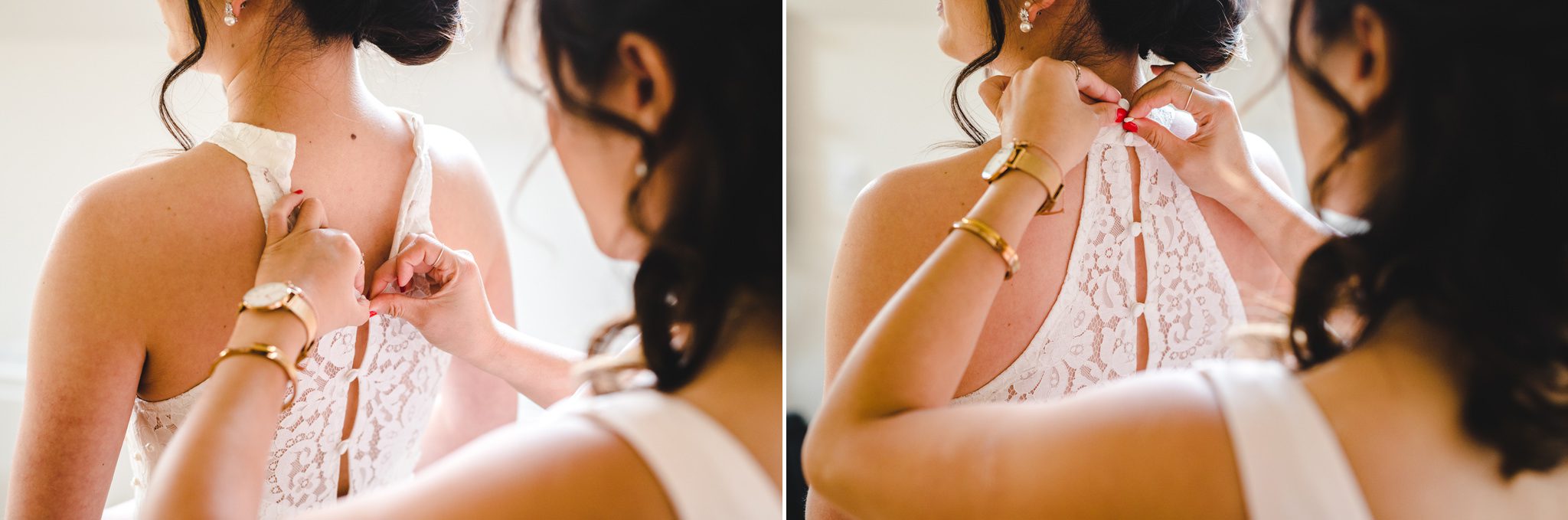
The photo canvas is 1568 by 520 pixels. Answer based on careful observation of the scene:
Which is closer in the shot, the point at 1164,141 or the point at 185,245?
the point at 185,245

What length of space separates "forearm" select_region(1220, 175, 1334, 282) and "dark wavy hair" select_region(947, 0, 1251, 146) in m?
0.16

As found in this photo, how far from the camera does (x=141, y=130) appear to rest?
43.2 inches

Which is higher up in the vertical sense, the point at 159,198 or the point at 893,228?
the point at 159,198

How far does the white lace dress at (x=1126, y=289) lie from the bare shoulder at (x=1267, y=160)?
0.08 metres

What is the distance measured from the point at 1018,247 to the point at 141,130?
40.2 inches

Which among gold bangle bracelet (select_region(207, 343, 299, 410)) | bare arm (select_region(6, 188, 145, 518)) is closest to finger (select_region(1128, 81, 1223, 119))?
gold bangle bracelet (select_region(207, 343, 299, 410))

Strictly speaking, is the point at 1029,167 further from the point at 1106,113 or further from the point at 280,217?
the point at 280,217

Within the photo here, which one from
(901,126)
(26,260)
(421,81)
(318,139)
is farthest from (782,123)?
(26,260)

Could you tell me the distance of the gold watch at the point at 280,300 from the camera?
973mm

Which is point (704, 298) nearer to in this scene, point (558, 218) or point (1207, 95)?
point (558, 218)

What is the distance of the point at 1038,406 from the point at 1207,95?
46 centimetres

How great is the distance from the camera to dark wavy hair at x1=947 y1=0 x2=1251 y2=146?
1.12m

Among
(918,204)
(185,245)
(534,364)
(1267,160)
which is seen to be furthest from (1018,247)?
(185,245)

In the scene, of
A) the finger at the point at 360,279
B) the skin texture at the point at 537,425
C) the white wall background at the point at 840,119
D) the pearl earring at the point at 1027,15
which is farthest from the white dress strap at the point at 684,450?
the pearl earring at the point at 1027,15
